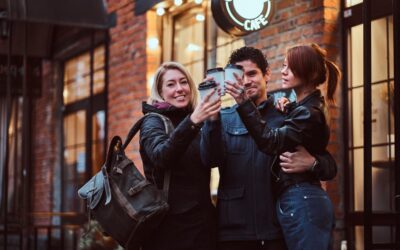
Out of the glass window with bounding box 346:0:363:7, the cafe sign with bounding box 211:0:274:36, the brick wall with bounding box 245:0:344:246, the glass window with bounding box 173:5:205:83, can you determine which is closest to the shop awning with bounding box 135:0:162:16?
the glass window with bounding box 173:5:205:83

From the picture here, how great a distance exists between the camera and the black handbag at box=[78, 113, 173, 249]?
10.7ft

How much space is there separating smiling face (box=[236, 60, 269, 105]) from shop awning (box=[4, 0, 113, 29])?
192 inches

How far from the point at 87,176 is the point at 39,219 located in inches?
84.8

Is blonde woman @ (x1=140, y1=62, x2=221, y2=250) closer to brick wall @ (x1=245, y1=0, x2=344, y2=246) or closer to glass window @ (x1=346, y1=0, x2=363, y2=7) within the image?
brick wall @ (x1=245, y1=0, x2=344, y2=246)

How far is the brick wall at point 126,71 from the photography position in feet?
26.4

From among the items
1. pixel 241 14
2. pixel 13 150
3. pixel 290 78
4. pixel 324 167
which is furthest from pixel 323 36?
pixel 13 150

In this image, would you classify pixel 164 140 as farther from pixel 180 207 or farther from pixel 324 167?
pixel 324 167

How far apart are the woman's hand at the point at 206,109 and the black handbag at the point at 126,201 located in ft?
0.95

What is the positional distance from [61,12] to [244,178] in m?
5.35

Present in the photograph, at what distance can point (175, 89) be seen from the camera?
11.4 feet

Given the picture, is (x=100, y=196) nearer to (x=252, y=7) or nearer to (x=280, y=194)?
(x=280, y=194)

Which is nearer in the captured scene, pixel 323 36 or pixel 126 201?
pixel 126 201

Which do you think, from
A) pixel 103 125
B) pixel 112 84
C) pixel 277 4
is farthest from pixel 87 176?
pixel 277 4

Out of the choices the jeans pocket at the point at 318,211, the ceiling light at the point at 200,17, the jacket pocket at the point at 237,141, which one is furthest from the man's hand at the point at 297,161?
the ceiling light at the point at 200,17
